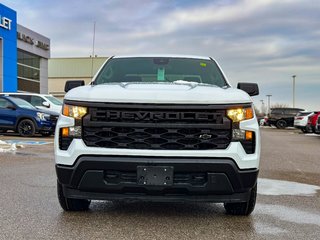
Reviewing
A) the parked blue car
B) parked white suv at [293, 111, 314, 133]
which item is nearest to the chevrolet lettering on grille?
the parked blue car

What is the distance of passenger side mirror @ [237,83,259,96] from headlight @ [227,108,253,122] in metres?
1.33

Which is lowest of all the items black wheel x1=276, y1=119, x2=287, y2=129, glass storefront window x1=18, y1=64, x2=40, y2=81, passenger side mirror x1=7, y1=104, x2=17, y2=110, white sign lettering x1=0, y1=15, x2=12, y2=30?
black wheel x1=276, y1=119, x2=287, y2=129

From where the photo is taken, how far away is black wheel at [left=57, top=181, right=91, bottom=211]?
15.8 feet

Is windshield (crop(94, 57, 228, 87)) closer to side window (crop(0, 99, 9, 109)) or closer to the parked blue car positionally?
the parked blue car

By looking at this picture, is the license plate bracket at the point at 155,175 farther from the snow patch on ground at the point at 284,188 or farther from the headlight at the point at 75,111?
the snow patch on ground at the point at 284,188

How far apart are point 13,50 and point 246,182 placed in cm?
3328

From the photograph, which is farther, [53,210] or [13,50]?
[13,50]

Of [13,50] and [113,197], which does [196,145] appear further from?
[13,50]

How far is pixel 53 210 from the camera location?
16.7 ft

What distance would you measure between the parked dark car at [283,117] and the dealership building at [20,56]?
70.3 ft

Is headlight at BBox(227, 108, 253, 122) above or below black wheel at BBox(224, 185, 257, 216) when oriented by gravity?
above

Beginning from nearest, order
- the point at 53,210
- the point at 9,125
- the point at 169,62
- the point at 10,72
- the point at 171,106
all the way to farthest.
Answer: the point at 171,106
the point at 53,210
the point at 169,62
the point at 9,125
the point at 10,72

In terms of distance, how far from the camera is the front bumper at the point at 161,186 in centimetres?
422

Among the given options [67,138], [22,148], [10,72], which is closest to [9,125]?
[22,148]
